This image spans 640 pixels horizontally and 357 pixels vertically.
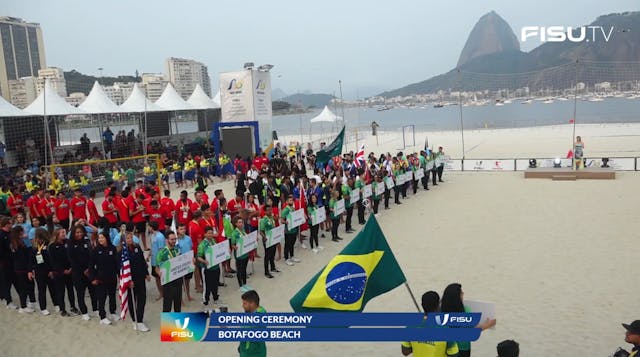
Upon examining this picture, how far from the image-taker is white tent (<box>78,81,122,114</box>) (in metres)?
25.3

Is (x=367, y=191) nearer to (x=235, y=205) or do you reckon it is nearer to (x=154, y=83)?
(x=235, y=205)

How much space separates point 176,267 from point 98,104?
69.4 feet

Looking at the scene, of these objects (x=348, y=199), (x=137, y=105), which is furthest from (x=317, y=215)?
(x=137, y=105)

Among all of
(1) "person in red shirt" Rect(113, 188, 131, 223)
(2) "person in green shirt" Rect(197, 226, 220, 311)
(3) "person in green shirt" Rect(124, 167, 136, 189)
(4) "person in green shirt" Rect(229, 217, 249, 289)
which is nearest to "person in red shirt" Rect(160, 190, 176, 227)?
(1) "person in red shirt" Rect(113, 188, 131, 223)

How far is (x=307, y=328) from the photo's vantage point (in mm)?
3115

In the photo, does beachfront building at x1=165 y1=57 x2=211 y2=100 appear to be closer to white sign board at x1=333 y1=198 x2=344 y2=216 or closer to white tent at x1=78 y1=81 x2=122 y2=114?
white tent at x1=78 y1=81 x2=122 y2=114

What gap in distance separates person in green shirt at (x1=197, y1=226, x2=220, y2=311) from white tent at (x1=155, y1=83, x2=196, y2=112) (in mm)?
22427

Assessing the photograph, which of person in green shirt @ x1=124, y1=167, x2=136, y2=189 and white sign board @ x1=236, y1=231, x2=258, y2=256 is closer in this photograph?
white sign board @ x1=236, y1=231, x2=258, y2=256

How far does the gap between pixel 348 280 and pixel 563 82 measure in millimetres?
75844

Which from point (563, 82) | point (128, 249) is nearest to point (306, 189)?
point (128, 249)

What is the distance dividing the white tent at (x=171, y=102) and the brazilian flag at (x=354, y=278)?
26.6 m

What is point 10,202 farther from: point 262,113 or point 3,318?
point 262,113

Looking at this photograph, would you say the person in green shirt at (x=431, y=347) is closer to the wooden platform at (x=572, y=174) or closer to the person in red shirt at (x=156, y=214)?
the person in red shirt at (x=156, y=214)

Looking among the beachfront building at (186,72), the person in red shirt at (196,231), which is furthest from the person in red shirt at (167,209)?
the beachfront building at (186,72)
